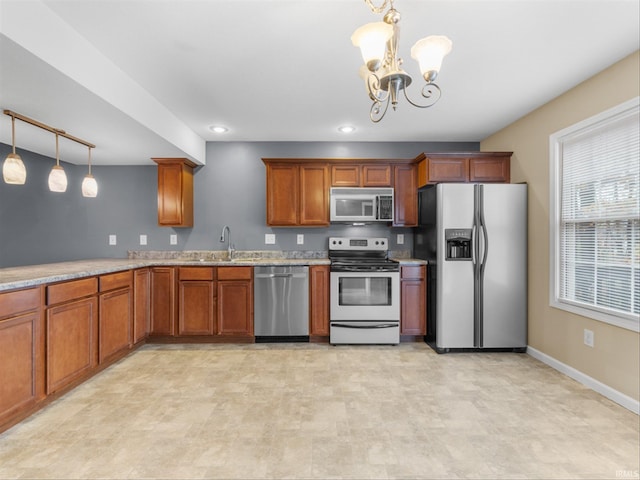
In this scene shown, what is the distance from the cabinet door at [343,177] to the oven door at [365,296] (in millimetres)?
1120


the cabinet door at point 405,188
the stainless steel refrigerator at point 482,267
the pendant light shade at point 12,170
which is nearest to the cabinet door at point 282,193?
the cabinet door at point 405,188

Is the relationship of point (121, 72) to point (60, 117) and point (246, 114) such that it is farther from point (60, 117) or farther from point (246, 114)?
point (246, 114)

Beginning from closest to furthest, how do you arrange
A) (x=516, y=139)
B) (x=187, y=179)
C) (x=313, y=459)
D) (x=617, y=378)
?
(x=313, y=459) → (x=617, y=378) → (x=516, y=139) → (x=187, y=179)

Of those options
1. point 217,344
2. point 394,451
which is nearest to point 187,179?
point 217,344

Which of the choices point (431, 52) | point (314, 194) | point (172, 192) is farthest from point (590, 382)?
point (172, 192)

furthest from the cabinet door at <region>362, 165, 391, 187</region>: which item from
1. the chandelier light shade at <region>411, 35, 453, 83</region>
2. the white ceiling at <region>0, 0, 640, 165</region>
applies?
the chandelier light shade at <region>411, 35, 453, 83</region>

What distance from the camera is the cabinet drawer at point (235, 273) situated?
3732 mm

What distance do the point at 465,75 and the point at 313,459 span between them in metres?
2.85

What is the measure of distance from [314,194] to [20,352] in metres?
2.98

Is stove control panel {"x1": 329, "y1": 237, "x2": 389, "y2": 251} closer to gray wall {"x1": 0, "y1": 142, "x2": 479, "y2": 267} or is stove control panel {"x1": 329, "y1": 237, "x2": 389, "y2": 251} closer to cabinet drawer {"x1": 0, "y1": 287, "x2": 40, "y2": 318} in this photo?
gray wall {"x1": 0, "y1": 142, "x2": 479, "y2": 267}

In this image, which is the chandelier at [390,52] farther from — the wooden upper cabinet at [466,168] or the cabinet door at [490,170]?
the cabinet door at [490,170]

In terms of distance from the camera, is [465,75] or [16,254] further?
[16,254]

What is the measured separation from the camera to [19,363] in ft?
6.87

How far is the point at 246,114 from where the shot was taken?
3369mm
